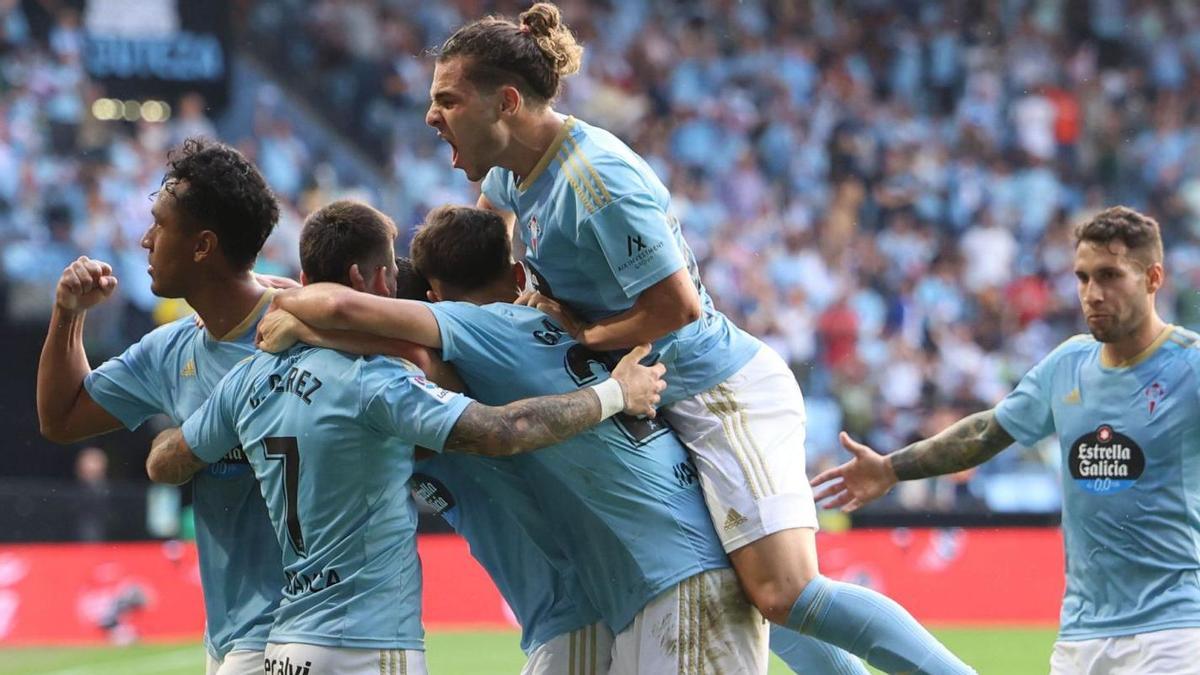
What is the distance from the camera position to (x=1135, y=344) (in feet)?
20.3

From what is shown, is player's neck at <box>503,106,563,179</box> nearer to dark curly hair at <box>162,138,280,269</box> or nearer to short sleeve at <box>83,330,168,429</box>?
dark curly hair at <box>162,138,280,269</box>

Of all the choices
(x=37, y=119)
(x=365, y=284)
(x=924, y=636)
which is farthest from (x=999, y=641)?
(x=37, y=119)

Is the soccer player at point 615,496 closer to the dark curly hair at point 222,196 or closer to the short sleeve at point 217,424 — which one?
the dark curly hair at point 222,196

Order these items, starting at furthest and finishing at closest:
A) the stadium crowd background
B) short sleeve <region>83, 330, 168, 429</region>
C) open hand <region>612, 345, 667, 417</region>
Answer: the stadium crowd background
short sleeve <region>83, 330, 168, 429</region>
open hand <region>612, 345, 667, 417</region>

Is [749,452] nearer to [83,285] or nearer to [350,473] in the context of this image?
[350,473]

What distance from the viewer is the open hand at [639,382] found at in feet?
15.8

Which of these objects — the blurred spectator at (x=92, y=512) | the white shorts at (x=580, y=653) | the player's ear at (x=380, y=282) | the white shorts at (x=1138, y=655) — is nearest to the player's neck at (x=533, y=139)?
the player's ear at (x=380, y=282)

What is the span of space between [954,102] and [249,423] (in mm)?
17412

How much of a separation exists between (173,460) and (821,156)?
15499mm

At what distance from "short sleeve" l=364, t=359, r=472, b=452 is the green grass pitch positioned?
7354 mm

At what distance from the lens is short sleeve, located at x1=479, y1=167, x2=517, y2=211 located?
17.6 ft

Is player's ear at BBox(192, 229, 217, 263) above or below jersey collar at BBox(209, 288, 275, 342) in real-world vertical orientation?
above

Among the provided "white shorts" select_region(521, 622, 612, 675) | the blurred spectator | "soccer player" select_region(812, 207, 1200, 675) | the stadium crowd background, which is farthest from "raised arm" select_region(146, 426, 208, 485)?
the stadium crowd background

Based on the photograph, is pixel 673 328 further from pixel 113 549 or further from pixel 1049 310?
pixel 1049 310
